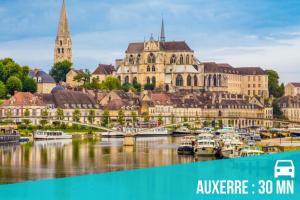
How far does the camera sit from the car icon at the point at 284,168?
3534 cm

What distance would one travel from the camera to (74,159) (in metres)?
43.8

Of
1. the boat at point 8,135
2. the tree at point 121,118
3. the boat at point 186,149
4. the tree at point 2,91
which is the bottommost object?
the boat at point 186,149

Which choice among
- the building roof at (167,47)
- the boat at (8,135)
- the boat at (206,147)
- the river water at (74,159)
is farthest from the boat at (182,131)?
the building roof at (167,47)

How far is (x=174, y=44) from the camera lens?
Result: 112 m

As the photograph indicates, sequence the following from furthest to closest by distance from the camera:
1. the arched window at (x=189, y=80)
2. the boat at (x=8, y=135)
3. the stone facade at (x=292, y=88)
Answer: the stone facade at (x=292, y=88) < the arched window at (x=189, y=80) < the boat at (x=8, y=135)

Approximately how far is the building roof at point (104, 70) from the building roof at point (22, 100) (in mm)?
35362

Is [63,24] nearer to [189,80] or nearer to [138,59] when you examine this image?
[138,59]

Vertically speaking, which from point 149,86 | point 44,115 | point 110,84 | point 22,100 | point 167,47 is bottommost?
point 44,115

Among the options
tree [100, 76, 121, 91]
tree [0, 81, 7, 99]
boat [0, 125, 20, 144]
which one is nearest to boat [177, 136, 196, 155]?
boat [0, 125, 20, 144]

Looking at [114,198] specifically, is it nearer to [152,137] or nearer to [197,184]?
[197,184]

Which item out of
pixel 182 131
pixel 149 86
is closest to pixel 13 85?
pixel 182 131

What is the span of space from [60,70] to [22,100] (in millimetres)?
37502

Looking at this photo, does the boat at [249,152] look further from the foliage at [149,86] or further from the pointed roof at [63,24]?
the pointed roof at [63,24]
